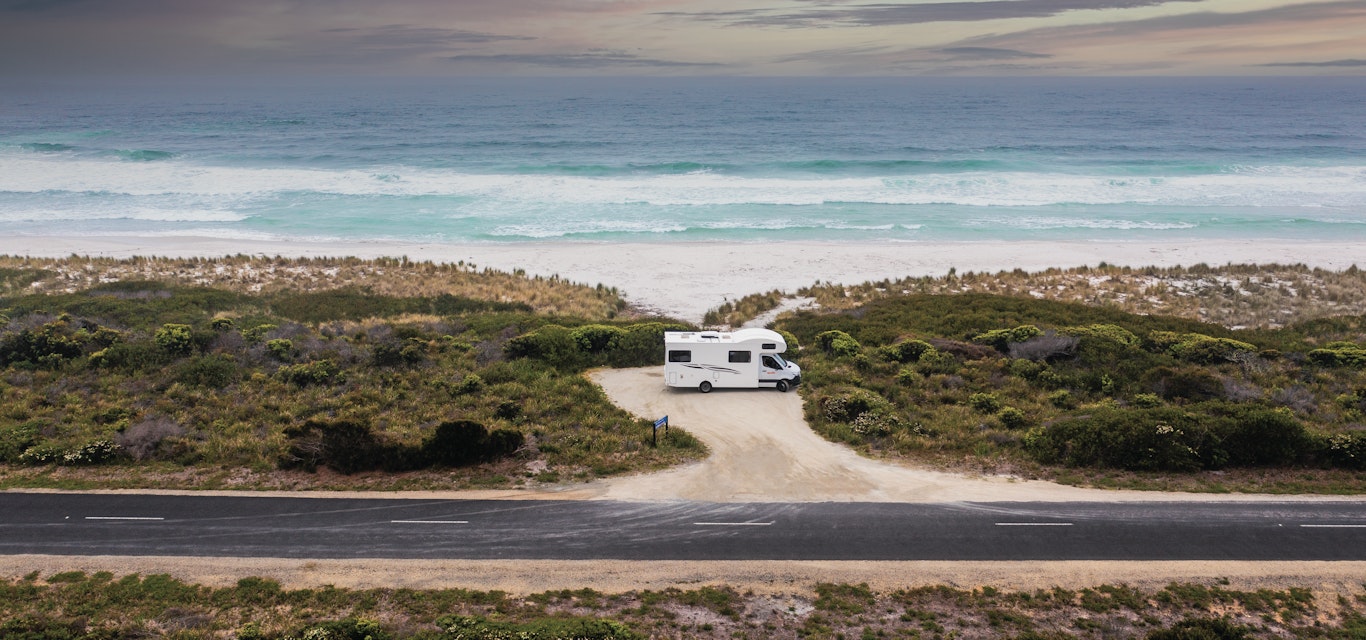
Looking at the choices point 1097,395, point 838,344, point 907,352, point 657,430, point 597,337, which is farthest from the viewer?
point 597,337

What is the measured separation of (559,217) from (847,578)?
179 feet

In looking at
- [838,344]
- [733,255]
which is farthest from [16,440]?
[733,255]

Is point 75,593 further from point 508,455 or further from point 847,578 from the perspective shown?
point 847,578

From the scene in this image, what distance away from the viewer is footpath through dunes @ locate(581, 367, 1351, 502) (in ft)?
62.6

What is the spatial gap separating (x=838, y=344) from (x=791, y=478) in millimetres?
10128

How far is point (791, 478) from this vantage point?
20219 millimetres

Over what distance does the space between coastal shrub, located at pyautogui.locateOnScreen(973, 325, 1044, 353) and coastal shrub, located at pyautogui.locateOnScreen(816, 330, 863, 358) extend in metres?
4.76

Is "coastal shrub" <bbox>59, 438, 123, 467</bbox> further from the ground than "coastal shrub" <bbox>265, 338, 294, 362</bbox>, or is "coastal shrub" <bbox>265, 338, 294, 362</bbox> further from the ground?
"coastal shrub" <bbox>265, 338, 294, 362</bbox>

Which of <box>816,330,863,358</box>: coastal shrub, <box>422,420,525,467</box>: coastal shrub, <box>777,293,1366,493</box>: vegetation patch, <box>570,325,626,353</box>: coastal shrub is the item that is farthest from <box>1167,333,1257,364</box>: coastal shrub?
<box>422,420,525,467</box>: coastal shrub

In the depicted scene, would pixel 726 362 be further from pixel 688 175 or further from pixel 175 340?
pixel 688 175

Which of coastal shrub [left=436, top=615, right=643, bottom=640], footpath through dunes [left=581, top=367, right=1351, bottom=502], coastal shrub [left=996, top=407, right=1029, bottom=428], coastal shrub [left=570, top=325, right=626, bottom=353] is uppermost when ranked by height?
coastal shrub [left=570, top=325, right=626, bottom=353]

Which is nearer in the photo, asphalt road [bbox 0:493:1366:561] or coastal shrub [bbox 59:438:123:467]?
asphalt road [bbox 0:493:1366:561]

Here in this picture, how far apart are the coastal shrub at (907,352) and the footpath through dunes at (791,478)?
5.77 m

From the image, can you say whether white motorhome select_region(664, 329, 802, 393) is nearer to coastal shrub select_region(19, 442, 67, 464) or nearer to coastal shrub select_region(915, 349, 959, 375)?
coastal shrub select_region(915, 349, 959, 375)
